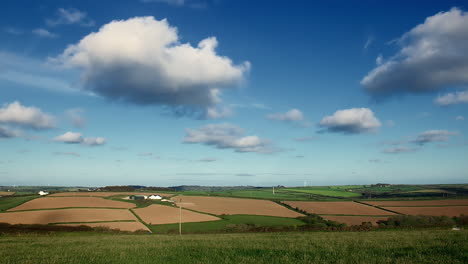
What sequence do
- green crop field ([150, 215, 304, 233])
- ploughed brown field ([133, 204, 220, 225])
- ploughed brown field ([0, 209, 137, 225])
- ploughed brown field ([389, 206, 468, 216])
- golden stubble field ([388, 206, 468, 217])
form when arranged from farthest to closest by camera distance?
ploughed brown field ([389, 206, 468, 216])
golden stubble field ([388, 206, 468, 217])
ploughed brown field ([133, 204, 220, 225])
ploughed brown field ([0, 209, 137, 225])
green crop field ([150, 215, 304, 233])

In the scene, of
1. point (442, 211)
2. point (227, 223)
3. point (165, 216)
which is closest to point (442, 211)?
point (442, 211)

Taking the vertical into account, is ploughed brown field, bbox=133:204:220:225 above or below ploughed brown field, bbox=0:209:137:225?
below

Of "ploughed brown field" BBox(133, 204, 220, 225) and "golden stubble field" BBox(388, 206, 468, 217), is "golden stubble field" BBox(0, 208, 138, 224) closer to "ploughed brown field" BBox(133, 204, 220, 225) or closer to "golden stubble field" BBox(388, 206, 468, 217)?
"ploughed brown field" BBox(133, 204, 220, 225)

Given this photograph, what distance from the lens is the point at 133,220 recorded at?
63.3m

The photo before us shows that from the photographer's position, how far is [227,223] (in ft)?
210

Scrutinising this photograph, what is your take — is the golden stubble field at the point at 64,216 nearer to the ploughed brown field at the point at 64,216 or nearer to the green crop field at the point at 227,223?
the ploughed brown field at the point at 64,216

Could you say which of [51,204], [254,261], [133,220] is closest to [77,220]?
[133,220]

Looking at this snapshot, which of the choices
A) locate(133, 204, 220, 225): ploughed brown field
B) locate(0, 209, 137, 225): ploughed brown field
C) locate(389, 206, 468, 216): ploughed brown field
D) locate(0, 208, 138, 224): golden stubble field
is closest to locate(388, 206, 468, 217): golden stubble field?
locate(389, 206, 468, 216): ploughed brown field

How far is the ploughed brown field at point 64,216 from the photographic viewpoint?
59.8m

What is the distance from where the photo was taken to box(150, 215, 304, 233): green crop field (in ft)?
182

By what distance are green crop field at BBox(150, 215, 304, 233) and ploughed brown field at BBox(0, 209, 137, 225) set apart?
1291cm

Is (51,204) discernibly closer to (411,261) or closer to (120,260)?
(120,260)

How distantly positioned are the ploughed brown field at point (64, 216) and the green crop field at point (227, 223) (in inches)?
508

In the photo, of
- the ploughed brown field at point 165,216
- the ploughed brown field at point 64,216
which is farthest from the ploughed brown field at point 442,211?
the ploughed brown field at point 64,216
